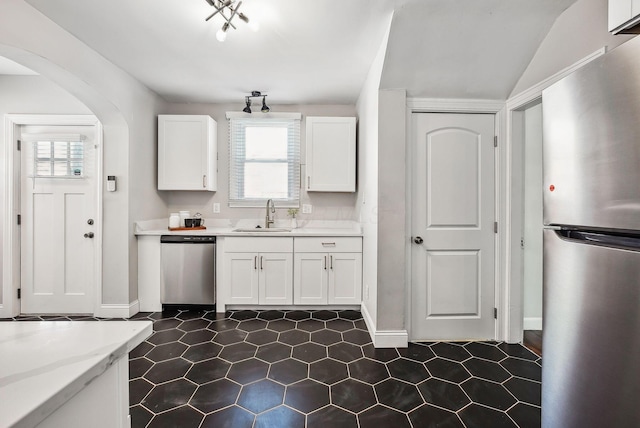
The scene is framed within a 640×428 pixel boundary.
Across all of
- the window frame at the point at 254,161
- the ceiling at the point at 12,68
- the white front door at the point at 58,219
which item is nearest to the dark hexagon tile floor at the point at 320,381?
the white front door at the point at 58,219

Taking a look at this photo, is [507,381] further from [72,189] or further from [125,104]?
[72,189]

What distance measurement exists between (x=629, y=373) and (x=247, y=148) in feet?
12.2

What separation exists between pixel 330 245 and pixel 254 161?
1.56m

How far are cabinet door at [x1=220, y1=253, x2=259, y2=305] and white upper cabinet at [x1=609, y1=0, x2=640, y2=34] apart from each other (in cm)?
299

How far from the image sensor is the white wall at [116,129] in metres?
2.17

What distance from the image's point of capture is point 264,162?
12.3ft

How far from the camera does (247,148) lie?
375 centimetres

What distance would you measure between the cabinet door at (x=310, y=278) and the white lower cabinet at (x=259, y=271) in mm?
71

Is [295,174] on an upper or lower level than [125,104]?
lower

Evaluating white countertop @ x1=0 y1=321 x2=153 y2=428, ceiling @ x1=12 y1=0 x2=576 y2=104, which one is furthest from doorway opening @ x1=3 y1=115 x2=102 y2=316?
white countertop @ x1=0 y1=321 x2=153 y2=428

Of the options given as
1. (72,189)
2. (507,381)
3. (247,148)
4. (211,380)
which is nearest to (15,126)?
(72,189)

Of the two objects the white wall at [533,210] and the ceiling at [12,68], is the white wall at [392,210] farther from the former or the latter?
the ceiling at [12,68]

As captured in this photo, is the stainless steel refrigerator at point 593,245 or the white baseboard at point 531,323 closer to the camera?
the stainless steel refrigerator at point 593,245

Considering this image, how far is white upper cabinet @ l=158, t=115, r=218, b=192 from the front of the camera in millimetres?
3393
